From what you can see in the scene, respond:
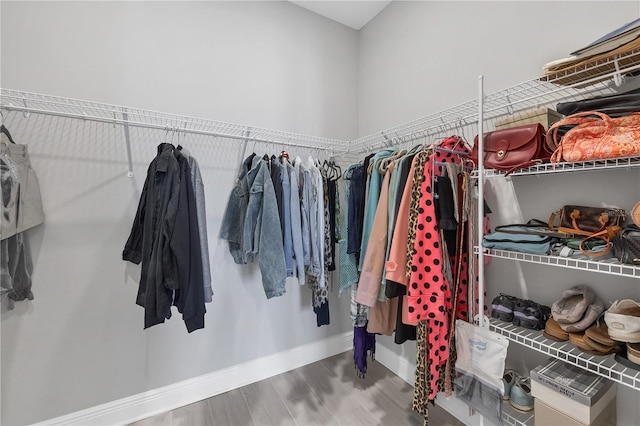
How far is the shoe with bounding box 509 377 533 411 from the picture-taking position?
1272 millimetres

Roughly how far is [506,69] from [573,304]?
1234 millimetres

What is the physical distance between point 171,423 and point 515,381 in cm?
197

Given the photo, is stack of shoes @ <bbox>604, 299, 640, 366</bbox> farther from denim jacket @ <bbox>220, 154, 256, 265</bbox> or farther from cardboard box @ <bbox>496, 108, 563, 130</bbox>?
denim jacket @ <bbox>220, 154, 256, 265</bbox>

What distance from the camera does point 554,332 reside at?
1.14m

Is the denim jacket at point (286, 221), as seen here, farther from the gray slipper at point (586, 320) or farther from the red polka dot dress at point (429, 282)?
the gray slipper at point (586, 320)

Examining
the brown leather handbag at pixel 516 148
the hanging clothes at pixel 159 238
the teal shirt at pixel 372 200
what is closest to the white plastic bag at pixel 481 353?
the teal shirt at pixel 372 200

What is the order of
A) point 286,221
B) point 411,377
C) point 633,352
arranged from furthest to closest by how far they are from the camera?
point 411,377, point 286,221, point 633,352

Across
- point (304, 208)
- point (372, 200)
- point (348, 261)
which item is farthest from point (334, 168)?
point (348, 261)

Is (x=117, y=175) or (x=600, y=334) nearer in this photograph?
(x=600, y=334)

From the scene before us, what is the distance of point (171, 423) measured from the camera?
1694 millimetres

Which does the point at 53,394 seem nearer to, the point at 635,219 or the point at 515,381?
the point at 515,381

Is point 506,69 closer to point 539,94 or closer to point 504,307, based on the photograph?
point 539,94

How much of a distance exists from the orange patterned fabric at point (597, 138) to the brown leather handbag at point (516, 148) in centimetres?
7

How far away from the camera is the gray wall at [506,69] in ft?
3.86
